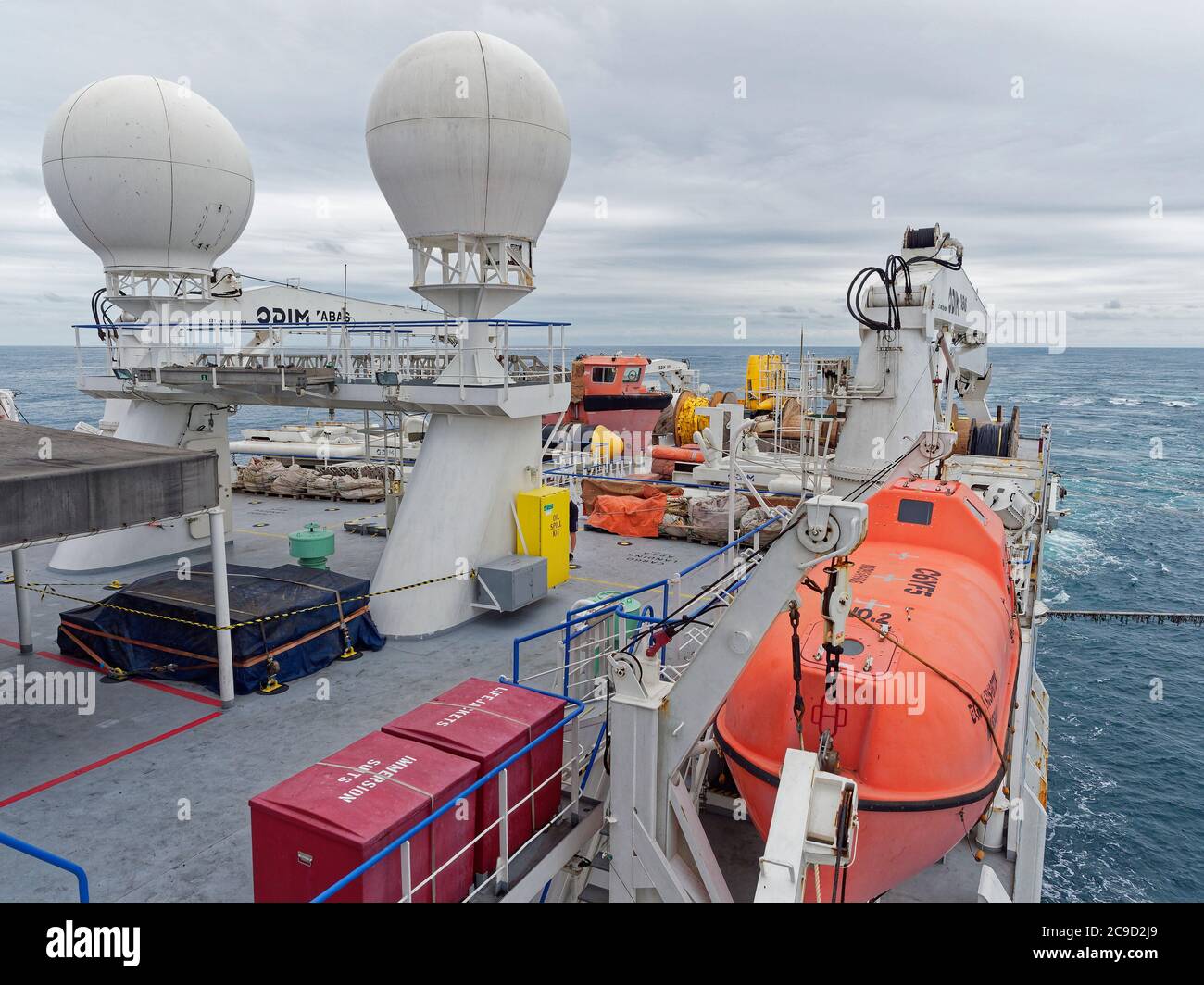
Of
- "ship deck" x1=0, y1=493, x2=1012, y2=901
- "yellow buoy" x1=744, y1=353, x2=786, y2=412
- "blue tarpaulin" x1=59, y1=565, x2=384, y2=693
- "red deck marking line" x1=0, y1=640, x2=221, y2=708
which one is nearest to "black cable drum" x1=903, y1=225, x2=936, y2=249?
"ship deck" x1=0, y1=493, x2=1012, y2=901

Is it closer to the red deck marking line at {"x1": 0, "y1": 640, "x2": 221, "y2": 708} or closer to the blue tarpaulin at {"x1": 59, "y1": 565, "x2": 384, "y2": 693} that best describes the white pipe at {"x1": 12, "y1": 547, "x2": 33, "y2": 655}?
the red deck marking line at {"x1": 0, "y1": 640, "x2": 221, "y2": 708}

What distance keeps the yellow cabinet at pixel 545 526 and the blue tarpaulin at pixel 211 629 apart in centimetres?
319

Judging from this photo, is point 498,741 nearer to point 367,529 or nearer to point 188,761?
point 188,761

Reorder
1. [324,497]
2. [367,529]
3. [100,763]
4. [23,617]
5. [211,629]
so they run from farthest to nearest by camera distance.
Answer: [324,497], [367,529], [23,617], [211,629], [100,763]

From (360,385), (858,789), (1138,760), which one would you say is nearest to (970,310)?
(1138,760)

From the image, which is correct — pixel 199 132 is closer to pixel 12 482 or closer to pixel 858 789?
pixel 12 482

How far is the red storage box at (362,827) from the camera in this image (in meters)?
5.52

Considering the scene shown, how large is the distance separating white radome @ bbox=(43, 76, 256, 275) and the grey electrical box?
9634 millimetres

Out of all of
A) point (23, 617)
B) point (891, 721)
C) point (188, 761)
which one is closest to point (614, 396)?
point (23, 617)

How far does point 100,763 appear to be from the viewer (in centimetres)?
929

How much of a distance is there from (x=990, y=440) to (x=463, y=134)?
65.0 feet

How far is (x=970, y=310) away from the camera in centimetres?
1881

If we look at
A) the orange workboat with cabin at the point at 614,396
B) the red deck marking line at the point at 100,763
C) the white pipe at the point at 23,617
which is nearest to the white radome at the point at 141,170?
the white pipe at the point at 23,617
